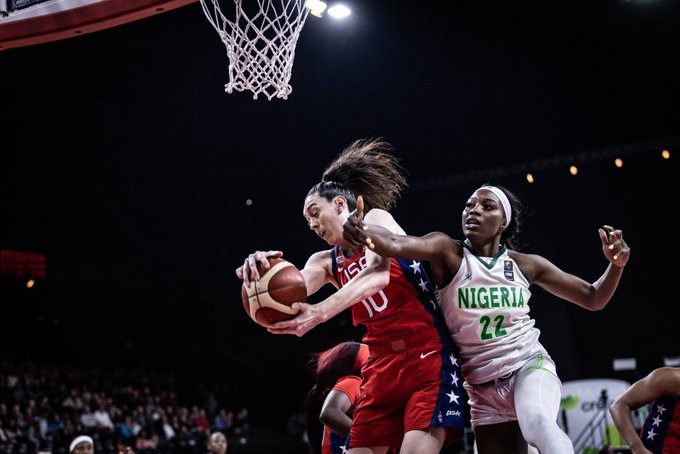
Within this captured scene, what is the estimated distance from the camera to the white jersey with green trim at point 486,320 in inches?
152

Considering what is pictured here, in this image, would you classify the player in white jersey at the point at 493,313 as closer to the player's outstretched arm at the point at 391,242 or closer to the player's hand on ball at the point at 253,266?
the player's outstretched arm at the point at 391,242

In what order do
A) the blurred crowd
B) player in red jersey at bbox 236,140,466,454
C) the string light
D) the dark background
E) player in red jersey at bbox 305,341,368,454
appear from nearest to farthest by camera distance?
player in red jersey at bbox 236,140,466,454
player in red jersey at bbox 305,341,368,454
the dark background
the blurred crowd
the string light

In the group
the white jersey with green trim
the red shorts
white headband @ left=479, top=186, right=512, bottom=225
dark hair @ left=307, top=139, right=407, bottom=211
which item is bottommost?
the red shorts

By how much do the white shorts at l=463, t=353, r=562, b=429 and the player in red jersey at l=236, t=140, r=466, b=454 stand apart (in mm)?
206

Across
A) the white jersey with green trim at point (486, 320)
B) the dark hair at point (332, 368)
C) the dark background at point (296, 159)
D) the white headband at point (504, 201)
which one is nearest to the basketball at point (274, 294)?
the white jersey with green trim at point (486, 320)

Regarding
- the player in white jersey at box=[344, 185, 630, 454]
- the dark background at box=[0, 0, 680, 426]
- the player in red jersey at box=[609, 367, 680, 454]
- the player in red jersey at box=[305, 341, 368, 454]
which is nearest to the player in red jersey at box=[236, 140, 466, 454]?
the player in white jersey at box=[344, 185, 630, 454]

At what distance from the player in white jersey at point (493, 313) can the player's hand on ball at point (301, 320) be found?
23.3 inches

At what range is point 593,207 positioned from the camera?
15703 millimetres

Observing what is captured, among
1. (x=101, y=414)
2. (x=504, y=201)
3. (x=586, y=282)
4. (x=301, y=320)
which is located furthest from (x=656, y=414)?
Result: (x=101, y=414)

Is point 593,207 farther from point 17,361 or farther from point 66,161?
point 17,361

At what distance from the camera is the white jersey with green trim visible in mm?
3859

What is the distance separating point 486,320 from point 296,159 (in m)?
13.8

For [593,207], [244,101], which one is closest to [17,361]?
[244,101]

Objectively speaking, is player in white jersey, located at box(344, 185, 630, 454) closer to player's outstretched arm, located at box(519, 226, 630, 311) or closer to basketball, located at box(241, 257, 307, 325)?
player's outstretched arm, located at box(519, 226, 630, 311)
